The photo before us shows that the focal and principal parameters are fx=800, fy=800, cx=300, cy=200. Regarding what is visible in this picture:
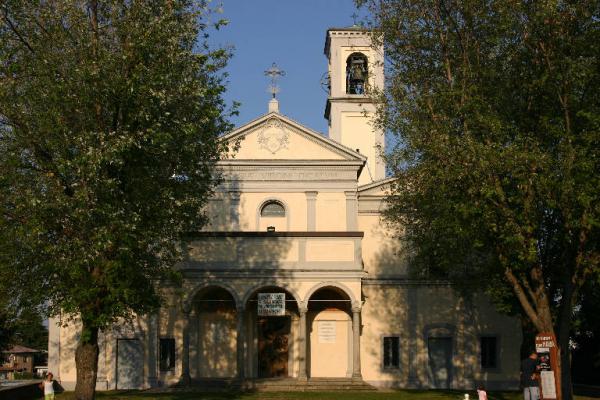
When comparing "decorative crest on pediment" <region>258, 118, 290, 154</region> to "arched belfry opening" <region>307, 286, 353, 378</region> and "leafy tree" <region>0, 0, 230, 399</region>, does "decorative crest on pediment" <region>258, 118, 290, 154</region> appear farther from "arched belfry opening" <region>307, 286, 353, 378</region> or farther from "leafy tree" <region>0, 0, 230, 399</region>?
A: "leafy tree" <region>0, 0, 230, 399</region>

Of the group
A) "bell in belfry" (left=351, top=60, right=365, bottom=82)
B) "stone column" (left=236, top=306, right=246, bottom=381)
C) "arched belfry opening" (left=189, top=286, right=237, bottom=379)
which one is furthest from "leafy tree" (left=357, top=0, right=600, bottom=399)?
"bell in belfry" (left=351, top=60, right=365, bottom=82)

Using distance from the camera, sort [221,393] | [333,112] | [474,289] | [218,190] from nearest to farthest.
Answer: [221,393] → [474,289] → [218,190] → [333,112]

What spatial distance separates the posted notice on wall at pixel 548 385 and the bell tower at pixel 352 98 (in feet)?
70.7

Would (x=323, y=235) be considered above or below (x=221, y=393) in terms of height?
above

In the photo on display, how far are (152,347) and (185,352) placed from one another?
327 cm

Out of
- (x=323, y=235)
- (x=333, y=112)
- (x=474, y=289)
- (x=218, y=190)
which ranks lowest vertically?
(x=474, y=289)

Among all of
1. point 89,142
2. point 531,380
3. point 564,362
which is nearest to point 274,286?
point 564,362

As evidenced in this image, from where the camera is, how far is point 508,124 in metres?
20.0

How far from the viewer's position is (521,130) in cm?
2091

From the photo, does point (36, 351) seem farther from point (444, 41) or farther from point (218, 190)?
point (444, 41)

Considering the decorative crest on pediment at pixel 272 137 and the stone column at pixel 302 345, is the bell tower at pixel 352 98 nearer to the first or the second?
the decorative crest on pediment at pixel 272 137

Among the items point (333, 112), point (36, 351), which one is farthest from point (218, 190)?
point (36, 351)

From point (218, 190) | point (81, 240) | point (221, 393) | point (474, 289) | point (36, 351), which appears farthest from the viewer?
point (36, 351)

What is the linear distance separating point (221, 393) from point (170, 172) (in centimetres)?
1095
